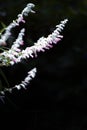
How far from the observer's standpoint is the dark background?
425 centimetres

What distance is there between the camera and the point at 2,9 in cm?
404

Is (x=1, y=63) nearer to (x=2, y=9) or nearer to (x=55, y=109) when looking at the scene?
(x=2, y=9)

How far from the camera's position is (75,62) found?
4.68 meters

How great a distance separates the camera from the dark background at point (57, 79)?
13.9ft

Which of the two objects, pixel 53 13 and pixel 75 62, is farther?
pixel 75 62

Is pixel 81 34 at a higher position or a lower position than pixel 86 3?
lower

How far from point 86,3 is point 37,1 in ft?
2.97

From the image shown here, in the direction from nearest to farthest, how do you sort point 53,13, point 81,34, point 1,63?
1. point 1,63
2. point 53,13
3. point 81,34

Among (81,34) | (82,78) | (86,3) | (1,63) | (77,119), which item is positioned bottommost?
(1,63)

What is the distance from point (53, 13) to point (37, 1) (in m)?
0.32

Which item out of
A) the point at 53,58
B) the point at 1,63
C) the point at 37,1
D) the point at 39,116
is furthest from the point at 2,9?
the point at 1,63

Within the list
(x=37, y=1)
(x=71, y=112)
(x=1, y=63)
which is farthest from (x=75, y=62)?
(x=1, y=63)

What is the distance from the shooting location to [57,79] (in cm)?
462

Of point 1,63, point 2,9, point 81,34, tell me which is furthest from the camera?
point 81,34
